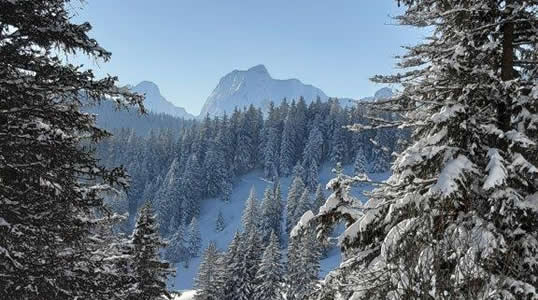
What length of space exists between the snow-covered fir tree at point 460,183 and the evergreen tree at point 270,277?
32.9 metres

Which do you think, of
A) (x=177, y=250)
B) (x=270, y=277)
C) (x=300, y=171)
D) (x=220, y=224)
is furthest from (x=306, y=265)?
(x=300, y=171)

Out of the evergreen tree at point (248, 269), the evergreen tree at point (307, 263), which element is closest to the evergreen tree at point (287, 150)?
the evergreen tree at point (307, 263)

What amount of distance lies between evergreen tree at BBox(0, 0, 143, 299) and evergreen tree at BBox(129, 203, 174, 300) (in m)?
13.1

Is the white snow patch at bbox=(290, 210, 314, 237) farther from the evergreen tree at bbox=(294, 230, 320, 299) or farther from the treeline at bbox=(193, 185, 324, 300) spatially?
the evergreen tree at bbox=(294, 230, 320, 299)

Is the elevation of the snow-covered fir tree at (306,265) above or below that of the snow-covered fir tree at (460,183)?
below

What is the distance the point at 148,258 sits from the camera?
20.8m

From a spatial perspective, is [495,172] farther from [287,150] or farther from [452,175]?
[287,150]

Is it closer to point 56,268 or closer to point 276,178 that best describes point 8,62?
point 56,268

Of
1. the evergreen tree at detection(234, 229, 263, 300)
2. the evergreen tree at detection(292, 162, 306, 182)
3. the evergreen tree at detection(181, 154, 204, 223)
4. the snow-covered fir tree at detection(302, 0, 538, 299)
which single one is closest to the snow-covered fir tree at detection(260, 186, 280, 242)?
the evergreen tree at detection(292, 162, 306, 182)

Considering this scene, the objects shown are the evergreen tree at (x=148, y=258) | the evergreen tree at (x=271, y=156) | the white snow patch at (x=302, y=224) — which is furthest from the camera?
the evergreen tree at (x=271, y=156)

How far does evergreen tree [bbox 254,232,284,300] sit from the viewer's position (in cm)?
3941

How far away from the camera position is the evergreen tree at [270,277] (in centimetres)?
3941

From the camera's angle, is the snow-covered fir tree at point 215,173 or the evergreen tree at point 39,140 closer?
the evergreen tree at point 39,140

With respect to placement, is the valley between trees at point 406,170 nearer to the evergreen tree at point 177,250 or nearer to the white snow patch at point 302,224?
the white snow patch at point 302,224
